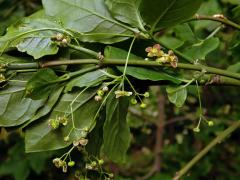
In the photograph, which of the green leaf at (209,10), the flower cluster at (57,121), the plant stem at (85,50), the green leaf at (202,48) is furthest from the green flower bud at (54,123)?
the green leaf at (209,10)

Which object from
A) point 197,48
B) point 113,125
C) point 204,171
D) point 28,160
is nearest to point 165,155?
point 204,171

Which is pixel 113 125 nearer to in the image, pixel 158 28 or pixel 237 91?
pixel 158 28

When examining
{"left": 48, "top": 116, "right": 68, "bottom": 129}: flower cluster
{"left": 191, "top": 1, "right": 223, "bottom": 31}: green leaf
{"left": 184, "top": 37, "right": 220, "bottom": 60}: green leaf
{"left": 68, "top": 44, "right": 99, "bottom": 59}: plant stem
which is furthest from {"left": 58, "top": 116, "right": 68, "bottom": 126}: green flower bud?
{"left": 191, "top": 1, "right": 223, "bottom": 31}: green leaf

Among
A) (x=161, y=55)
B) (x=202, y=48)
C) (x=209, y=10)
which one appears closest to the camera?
(x=161, y=55)

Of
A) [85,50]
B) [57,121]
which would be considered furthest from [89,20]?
[57,121]

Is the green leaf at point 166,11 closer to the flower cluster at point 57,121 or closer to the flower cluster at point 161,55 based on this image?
the flower cluster at point 161,55

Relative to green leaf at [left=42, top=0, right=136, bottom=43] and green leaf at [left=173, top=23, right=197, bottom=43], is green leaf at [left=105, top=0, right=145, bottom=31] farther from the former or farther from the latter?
green leaf at [left=173, top=23, right=197, bottom=43]

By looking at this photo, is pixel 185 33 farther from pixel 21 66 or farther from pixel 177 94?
pixel 21 66
